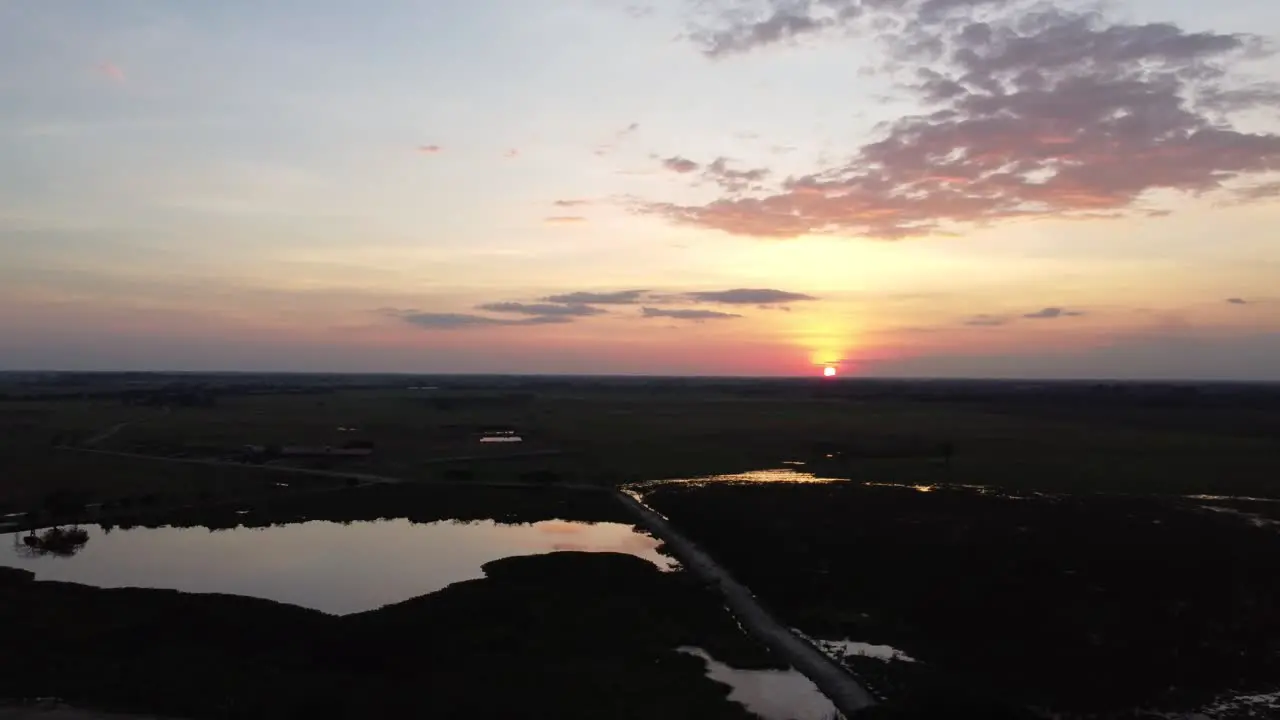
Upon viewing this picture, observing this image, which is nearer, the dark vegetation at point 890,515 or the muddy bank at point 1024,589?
the muddy bank at point 1024,589

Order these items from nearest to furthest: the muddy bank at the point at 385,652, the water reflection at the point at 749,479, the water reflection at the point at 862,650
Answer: the muddy bank at the point at 385,652 → the water reflection at the point at 862,650 → the water reflection at the point at 749,479

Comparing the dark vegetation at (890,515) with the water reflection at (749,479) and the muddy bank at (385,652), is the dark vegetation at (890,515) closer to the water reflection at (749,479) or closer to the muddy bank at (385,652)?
the muddy bank at (385,652)

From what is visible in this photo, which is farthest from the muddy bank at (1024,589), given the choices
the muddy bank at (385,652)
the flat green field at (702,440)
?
the flat green field at (702,440)

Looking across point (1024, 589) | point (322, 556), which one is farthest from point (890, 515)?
point (322, 556)

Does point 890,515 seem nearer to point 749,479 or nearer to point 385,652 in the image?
point 749,479

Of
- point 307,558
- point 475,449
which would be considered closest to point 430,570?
point 307,558

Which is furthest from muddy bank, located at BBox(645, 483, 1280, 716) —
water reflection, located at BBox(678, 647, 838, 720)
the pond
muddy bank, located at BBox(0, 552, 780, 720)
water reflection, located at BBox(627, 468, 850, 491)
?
water reflection, located at BBox(627, 468, 850, 491)

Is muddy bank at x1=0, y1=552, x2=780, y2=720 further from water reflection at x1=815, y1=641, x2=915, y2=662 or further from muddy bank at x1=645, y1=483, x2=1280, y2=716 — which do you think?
muddy bank at x1=645, y1=483, x2=1280, y2=716
